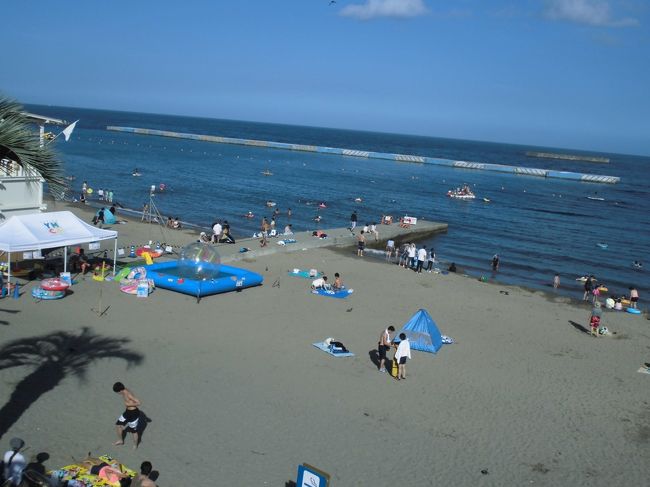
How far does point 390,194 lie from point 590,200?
24.7 meters

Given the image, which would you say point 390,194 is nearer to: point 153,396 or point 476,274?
point 476,274

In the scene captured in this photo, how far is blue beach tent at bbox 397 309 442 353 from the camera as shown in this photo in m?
15.1

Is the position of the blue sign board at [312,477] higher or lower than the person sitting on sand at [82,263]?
higher

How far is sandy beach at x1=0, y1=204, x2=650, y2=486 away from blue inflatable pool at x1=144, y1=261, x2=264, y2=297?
35 centimetres

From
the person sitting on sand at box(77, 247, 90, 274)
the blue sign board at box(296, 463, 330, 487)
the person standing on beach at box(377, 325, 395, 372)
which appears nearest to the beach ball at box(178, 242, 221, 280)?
the person sitting on sand at box(77, 247, 90, 274)

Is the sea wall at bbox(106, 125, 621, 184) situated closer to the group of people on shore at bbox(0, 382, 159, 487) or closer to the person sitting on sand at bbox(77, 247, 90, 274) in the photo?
the person sitting on sand at bbox(77, 247, 90, 274)

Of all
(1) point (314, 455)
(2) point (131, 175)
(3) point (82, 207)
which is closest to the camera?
(1) point (314, 455)

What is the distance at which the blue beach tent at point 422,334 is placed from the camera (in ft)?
49.5

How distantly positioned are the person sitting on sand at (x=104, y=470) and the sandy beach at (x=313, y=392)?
0.61 metres

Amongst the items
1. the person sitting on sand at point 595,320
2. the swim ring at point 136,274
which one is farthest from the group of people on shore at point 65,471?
the person sitting on sand at point 595,320

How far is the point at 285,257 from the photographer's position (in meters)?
24.9

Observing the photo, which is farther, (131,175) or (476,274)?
(131,175)

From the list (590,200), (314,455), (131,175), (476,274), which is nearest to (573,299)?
(476,274)

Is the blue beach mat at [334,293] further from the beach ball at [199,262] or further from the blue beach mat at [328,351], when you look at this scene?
the blue beach mat at [328,351]
